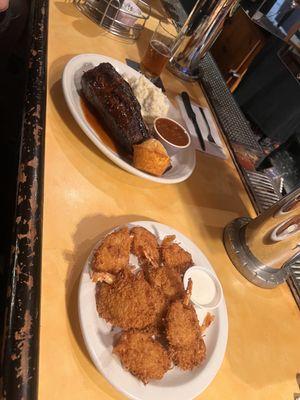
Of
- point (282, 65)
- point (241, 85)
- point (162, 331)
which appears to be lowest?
point (241, 85)

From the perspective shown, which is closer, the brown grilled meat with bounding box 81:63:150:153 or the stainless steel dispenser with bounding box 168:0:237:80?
the brown grilled meat with bounding box 81:63:150:153

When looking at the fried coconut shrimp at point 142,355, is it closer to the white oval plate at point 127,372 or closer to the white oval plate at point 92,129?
the white oval plate at point 127,372

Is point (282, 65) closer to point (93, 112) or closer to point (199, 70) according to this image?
point (199, 70)

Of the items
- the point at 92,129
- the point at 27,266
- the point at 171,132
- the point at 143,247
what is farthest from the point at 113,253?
the point at 171,132

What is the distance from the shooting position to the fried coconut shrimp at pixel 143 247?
0.98m

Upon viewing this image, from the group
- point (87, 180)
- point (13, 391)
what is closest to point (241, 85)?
point (87, 180)

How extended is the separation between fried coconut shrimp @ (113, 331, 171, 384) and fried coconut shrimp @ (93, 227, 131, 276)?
0.17 m

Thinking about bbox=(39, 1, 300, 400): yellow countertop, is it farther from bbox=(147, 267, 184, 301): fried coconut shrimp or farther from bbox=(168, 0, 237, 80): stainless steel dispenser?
bbox=(168, 0, 237, 80): stainless steel dispenser

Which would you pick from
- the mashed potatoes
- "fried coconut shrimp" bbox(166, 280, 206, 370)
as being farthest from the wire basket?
"fried coconut shrimp" bbox(166, 280, 206, 370)

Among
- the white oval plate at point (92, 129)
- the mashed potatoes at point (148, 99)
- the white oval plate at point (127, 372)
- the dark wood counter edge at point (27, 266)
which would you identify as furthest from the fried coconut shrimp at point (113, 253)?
the mashed potatoes at point (148, 99)

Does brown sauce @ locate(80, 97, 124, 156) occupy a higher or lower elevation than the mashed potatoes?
lower

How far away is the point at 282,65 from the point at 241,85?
486 millimetres

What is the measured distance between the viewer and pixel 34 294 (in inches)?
30.0

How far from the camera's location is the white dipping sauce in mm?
981
